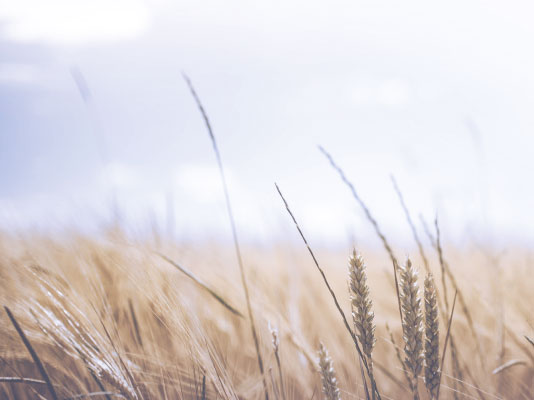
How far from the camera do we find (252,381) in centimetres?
81

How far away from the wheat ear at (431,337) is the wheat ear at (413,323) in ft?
0.06

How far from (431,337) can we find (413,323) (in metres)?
0.04

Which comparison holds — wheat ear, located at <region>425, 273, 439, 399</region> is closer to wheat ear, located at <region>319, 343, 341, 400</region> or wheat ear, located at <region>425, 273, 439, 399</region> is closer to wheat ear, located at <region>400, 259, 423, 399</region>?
wheat ear, located at <region>400, 259, 423, 399</region>

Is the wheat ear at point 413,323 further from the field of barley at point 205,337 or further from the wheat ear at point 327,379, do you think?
the wheat ear at point 327,379

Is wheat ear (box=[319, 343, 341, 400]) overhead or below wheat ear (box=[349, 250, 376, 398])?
below

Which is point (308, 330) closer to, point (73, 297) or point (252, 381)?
point (252, 381)

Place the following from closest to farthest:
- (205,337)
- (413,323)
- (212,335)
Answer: (413,323)
(205,337)
(212,335)

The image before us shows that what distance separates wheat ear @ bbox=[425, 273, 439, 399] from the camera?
1.71 ft

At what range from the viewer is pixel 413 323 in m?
0.51

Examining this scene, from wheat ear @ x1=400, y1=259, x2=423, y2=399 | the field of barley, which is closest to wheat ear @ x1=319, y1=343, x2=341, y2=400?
the field of barley

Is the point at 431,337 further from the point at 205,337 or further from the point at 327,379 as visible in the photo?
the point at 205,337

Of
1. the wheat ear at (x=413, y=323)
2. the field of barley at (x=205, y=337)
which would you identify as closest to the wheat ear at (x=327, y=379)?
the field of barley at (x=205, y=337)

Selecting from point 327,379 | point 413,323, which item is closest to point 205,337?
point 327,379

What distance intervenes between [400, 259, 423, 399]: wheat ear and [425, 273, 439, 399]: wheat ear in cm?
2
